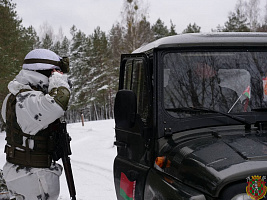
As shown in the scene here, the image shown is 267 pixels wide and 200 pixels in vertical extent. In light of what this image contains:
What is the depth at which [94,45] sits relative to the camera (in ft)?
152

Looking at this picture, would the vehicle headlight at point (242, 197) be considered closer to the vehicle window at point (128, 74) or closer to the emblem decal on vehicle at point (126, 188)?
the emblem decal on vehicle at point (126, 188)

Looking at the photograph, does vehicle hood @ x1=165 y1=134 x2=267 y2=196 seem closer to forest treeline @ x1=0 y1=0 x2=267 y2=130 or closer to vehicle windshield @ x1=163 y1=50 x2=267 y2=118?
vehicle windshield @ x1=163 y1=50 x2=267 y2=118

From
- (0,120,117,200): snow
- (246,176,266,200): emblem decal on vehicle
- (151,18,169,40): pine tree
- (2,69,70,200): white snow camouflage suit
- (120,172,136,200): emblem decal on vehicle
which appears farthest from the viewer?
(151,18,169,40): pine tree

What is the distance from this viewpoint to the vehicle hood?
1935 millimetres

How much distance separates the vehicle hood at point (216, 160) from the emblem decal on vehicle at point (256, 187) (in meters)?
0.03

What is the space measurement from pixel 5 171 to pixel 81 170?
561cm

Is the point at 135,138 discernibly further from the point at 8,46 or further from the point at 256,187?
the point at 8,46

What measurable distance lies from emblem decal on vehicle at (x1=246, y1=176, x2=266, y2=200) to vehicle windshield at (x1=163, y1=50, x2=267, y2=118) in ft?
3.00

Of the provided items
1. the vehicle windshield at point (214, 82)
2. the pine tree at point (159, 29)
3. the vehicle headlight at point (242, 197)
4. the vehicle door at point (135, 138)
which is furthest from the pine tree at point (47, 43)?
the vehicle headlight at point (242, 197)

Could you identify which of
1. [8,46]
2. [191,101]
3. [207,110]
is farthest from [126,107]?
[8,46]

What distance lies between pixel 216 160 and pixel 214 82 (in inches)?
36.7

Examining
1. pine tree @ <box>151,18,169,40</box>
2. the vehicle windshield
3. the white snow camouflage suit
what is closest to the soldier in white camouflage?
the white snow camouflage suit

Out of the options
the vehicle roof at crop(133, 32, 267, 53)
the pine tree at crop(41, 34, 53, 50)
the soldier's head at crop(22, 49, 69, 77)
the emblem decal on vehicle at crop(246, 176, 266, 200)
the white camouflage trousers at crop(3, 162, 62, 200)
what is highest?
the pine tree at crop(41, 34, 53, 50)

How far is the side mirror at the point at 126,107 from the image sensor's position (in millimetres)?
2758
